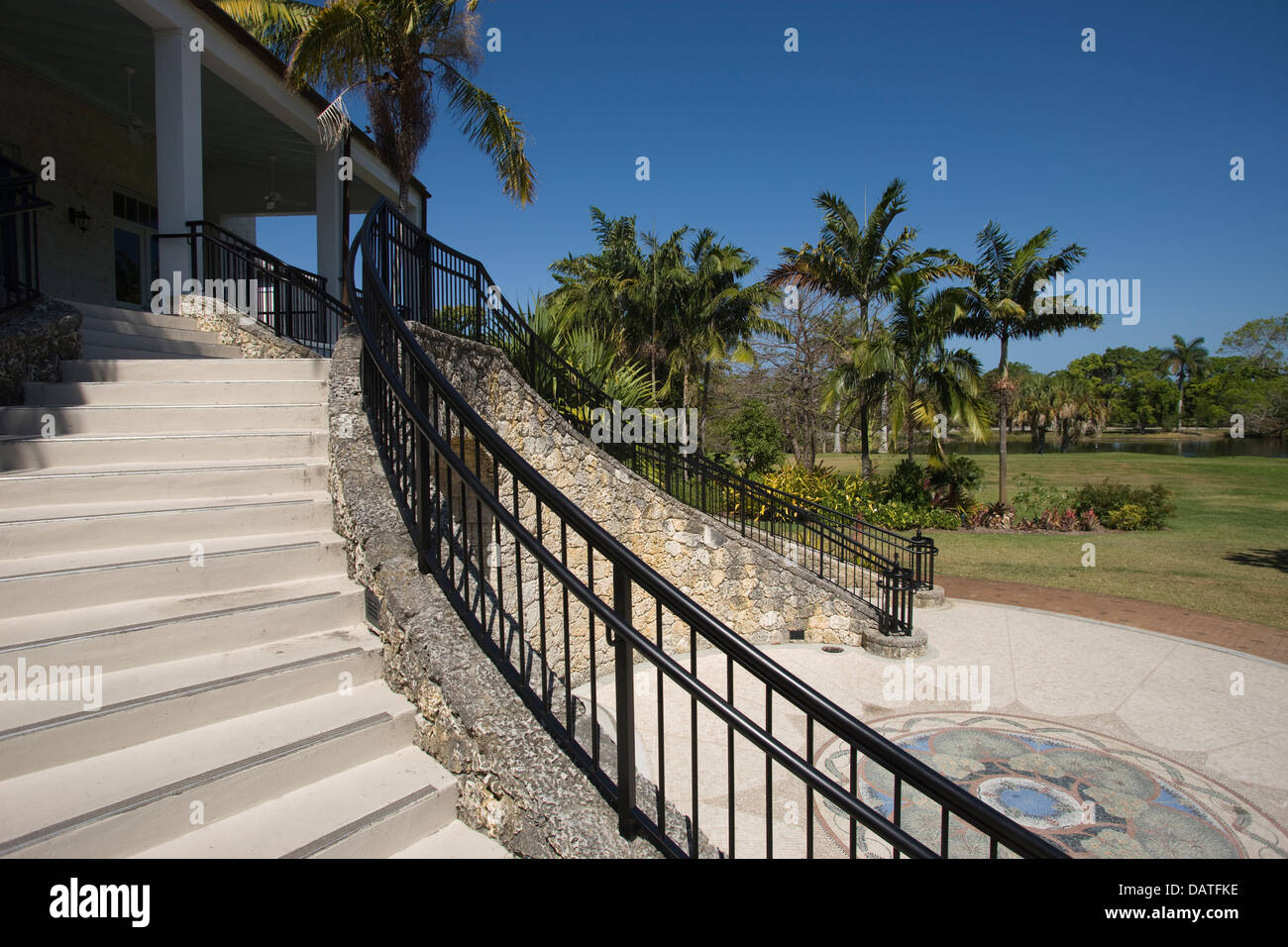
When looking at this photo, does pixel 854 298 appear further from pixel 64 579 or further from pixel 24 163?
pixel 64 579

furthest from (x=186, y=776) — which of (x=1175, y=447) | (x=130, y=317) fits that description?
(x=1175, y=447)

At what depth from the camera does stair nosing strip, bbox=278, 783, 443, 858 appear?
211cm

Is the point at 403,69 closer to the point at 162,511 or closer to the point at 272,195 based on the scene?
the point at 272,195

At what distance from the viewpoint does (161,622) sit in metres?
2.72

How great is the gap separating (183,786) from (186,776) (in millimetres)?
60

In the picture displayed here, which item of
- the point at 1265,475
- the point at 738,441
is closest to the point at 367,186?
the point at 738,441

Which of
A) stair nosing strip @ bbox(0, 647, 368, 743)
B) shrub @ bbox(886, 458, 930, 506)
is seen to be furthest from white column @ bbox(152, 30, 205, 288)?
shrub @ bbox(886, 458, 930, 506)

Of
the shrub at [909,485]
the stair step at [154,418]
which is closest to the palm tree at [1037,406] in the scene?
the shrub at [909,485]

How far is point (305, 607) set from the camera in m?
3.07

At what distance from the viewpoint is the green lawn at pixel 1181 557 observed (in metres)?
11.0

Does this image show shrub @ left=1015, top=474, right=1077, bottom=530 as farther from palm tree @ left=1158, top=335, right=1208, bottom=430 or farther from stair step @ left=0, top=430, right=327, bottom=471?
palm tree @ left=1158, top=335, right=1208, bottom=430

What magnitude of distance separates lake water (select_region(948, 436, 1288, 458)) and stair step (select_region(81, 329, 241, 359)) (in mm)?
43225

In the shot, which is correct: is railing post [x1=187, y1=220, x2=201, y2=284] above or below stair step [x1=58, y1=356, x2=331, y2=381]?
above

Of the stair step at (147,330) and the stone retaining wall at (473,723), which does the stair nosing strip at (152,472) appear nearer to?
the stone retaining wall at (473,723)
